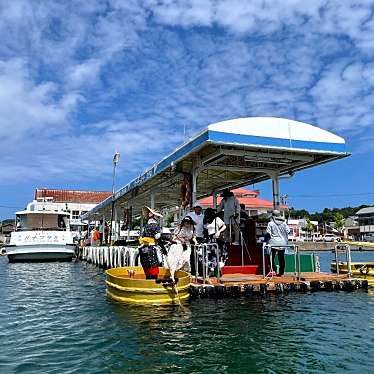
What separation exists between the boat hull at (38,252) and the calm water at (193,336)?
11495 millimetres

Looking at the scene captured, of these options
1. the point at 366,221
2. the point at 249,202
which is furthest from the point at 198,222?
the point at 366,221

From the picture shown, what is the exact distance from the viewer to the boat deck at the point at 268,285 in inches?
383

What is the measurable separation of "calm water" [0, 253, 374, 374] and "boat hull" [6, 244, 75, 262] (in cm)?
1149

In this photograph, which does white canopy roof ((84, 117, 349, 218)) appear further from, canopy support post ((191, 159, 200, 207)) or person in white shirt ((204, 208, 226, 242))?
person in white shirt ((204, 208, 226, 242))

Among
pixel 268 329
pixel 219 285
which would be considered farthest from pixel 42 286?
pixel 268 329

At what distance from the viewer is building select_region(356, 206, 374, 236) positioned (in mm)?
83500

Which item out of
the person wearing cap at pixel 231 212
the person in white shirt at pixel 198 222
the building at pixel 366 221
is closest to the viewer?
the person in white shirt at pixel 198 222

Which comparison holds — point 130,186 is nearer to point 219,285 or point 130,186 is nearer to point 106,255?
point 106,255

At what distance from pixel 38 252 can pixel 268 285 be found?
14.9m

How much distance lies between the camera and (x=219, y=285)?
9781 millimetres

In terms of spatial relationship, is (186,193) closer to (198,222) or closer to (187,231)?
(198,222)

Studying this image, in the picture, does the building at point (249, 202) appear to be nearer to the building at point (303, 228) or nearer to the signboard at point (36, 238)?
the signboard at point (36, 238)

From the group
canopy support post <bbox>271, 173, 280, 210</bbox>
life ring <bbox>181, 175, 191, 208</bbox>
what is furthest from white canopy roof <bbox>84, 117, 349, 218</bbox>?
life ring <bbox>181, 175, 191, 208</bbox>

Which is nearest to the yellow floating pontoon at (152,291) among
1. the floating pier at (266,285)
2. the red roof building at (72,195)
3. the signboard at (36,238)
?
the floating pier at (266,285)
